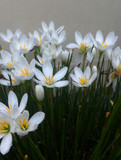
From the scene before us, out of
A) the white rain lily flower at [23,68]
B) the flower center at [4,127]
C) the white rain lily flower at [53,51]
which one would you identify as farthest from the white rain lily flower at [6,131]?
the white rain lily flower at [53,51]

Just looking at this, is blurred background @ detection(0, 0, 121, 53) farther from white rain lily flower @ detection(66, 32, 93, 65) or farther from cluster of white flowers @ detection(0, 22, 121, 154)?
white rain lily flower @ detection(66, 32, 93, 65)

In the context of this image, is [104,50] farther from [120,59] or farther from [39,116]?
[39,116]

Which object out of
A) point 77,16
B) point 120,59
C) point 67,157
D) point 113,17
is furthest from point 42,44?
point 113,17

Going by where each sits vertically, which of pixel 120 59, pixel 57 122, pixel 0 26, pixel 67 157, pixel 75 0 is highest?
pixel 75 0

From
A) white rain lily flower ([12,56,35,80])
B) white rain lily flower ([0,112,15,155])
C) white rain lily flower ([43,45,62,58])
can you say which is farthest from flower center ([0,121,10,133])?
white rain lily flower ([43,45,62,58])

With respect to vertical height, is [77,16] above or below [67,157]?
above

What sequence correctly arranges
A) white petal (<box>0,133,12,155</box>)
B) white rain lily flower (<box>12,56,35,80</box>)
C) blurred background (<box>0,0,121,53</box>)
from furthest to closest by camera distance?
blurred background (<box>0,0,121,53</box>), white rain lily flower (<box>12,56,35,80</box>), white petal (<box>0,133,12,155</box>)

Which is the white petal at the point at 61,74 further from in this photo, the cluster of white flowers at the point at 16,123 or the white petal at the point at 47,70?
the cluster of white flowers at the point at 16,123
